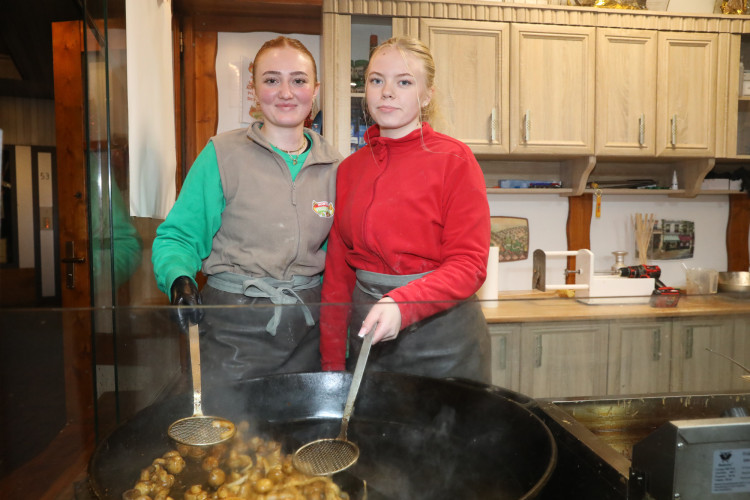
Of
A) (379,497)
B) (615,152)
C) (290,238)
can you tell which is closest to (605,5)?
(615,152)

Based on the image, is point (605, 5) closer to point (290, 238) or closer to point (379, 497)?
point (290, 238)

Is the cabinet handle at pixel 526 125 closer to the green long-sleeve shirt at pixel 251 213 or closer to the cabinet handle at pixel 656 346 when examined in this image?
the green long-sleeve shirt at pixel 251 213

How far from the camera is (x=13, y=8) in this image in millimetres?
1849

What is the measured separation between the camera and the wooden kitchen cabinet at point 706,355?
665 millimetres

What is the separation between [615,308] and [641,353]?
65mm

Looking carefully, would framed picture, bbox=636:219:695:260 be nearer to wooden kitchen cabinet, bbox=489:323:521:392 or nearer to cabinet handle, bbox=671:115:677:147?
cabinet handle, bbox=671:115:677:147

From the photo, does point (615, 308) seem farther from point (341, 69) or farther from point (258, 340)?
point (341, 69)

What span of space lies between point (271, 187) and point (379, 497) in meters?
0.88

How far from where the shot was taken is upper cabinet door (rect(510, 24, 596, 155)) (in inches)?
104

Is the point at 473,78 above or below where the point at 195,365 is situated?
above

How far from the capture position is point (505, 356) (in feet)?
2.32

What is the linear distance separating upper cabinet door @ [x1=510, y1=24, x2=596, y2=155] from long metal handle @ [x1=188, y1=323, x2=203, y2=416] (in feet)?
7.52

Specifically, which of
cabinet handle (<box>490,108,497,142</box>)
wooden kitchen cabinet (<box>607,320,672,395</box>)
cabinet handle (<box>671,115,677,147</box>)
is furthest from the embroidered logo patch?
cabinet handle (<box>671,115,677,147</box>)

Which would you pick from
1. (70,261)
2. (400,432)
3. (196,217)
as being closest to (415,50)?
(196,217)
